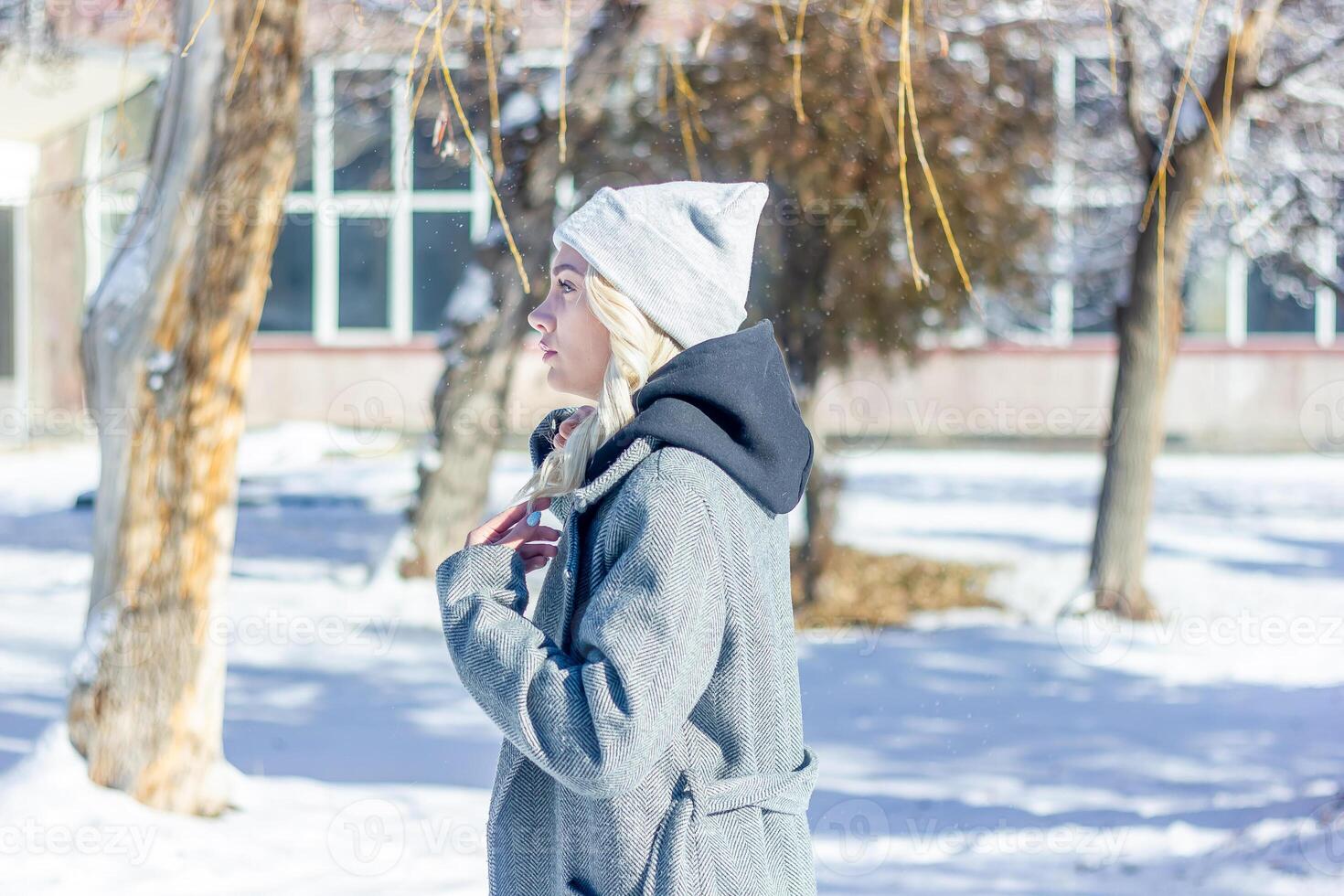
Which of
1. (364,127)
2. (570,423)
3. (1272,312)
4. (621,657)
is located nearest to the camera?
(621,657)

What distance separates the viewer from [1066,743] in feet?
15.3

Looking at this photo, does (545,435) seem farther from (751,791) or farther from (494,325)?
(494,325)

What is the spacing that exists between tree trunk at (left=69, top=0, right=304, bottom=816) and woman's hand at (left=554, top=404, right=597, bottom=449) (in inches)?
82.6

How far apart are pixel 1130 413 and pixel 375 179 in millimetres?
4383

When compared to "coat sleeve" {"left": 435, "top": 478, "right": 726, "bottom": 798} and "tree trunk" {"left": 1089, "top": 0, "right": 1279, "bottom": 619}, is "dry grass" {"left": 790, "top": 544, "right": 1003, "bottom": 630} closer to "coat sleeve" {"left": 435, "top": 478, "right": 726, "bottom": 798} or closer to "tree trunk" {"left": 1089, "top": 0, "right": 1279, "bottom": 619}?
"tree trunk" {"left": 1089, "top": 0, "right": 1279, "bottom": 619}

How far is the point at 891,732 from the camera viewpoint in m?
4.80

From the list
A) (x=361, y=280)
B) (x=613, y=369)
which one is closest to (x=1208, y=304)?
(x=361, y=280)

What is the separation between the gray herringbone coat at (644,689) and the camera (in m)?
1.35

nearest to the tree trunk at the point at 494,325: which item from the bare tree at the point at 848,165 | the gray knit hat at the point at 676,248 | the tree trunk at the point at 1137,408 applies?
the bare tree at the point at 848,165

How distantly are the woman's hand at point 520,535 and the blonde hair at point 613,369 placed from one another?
40mm

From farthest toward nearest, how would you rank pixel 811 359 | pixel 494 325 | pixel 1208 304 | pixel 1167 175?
pixel 1208 304 → pixel 494 325 → pixel 811 359 → pixel 1167 175

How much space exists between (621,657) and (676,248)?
1.62 ft

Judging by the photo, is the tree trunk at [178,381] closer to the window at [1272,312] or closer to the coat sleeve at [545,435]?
the coat sleeve at [545,435]

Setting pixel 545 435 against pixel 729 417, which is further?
pixel 545 435
